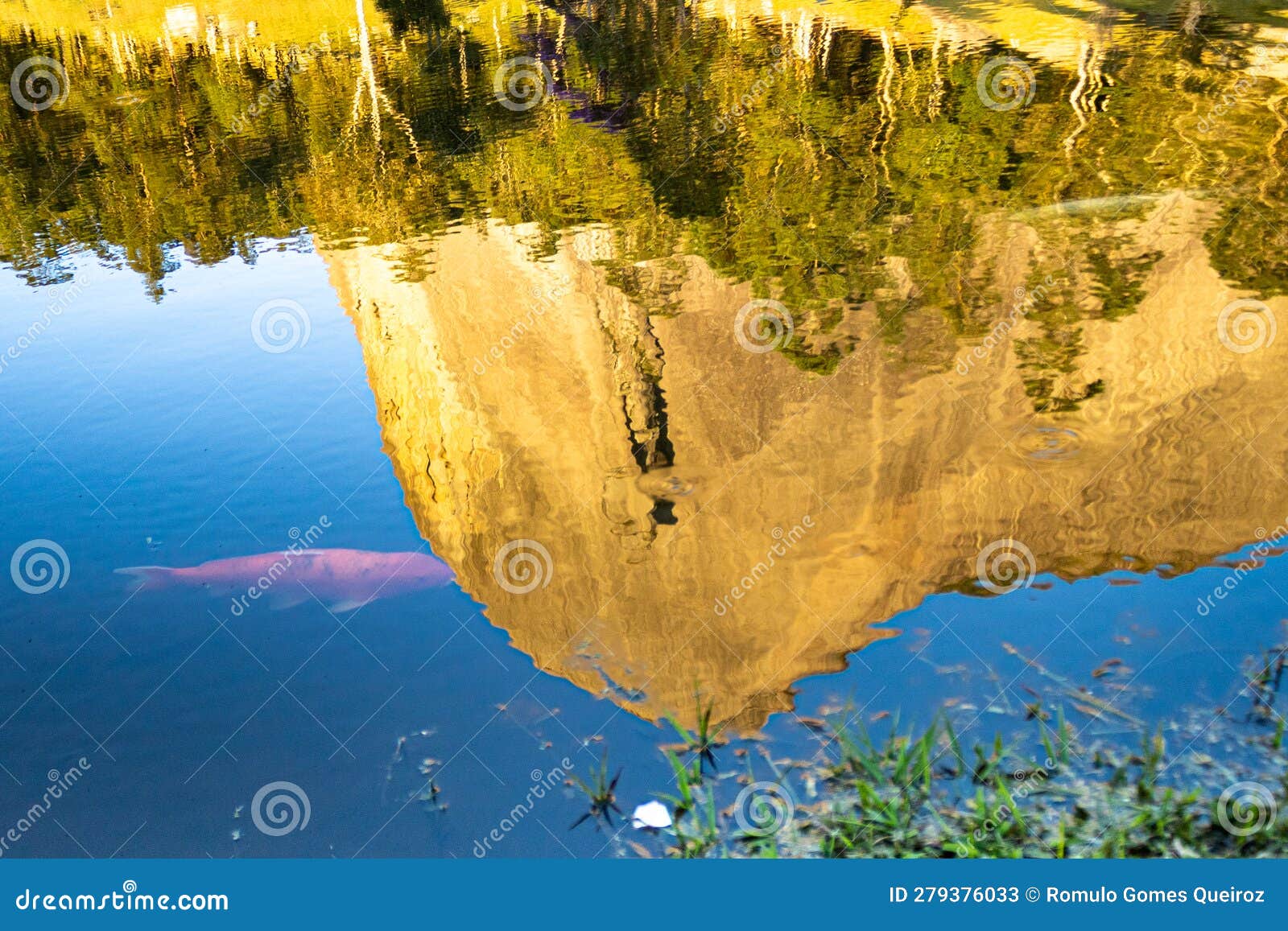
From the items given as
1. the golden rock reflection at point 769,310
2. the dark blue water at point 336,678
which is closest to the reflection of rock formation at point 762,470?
the golden rock reflection at point 769,310

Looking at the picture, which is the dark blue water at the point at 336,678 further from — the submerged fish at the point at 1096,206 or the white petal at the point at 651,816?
the submerged fish at the point at 1096,206

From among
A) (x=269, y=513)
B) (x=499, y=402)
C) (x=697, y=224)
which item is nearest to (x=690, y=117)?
(x=697, y=224)

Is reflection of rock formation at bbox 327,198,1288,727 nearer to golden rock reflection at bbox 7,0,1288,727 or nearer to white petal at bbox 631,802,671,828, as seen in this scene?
golden rock reflection at bbox 7,0,1288,727

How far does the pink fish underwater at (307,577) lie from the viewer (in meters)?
6.96

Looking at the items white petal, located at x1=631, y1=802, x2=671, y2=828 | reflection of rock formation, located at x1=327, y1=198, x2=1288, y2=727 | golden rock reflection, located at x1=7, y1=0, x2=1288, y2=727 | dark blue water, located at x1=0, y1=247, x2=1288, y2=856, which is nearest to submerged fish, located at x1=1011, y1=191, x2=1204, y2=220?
golden rock reflection, located at x1=7, y1=0, x2=1288, y2=727

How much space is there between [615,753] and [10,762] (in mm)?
3462

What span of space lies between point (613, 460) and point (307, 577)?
2.63 meters

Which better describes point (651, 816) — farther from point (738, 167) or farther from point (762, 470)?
point (738, 167)

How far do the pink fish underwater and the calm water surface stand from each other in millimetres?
35

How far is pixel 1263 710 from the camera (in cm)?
513

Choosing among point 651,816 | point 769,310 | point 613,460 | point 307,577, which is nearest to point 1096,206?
point 769,310

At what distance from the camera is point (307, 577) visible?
23.4 feet

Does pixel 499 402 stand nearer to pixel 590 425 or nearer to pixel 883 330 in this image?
pixel 590 425

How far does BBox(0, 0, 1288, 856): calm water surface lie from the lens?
222 inches
